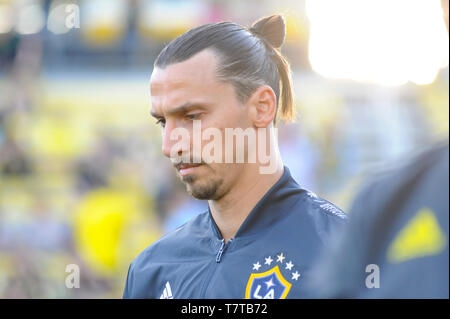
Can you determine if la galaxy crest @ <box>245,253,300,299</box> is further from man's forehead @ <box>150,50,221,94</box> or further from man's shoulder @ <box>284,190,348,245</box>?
man's forehead @ <box>150,50,221,94</box>

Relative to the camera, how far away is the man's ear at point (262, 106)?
1937 millimetres

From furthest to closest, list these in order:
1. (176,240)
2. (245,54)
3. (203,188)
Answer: (176,240)
(245,54)
(203,188)

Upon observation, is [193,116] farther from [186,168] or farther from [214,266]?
[214,266]

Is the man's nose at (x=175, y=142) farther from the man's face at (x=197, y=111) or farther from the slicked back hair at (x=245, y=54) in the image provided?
the slicked back hair at (x=245, y=54)

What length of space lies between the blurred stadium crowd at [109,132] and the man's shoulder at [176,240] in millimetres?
2979

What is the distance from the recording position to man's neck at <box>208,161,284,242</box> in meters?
1.93

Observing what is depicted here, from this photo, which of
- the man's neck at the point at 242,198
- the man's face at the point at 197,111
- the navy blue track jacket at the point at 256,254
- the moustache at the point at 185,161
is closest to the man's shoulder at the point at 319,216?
the navy blue track jacket at the point at 256,254

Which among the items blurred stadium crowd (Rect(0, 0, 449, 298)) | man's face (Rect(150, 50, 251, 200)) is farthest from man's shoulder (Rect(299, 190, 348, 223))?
blurred stadium crowd (Rect(0, 0, 449, 298))

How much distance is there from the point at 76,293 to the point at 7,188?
1332 millimetres

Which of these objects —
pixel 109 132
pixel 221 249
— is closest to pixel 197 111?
pixel 221 249

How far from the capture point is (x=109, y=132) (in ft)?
21.1

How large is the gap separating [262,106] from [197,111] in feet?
0.76

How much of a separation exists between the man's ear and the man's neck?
14cm
